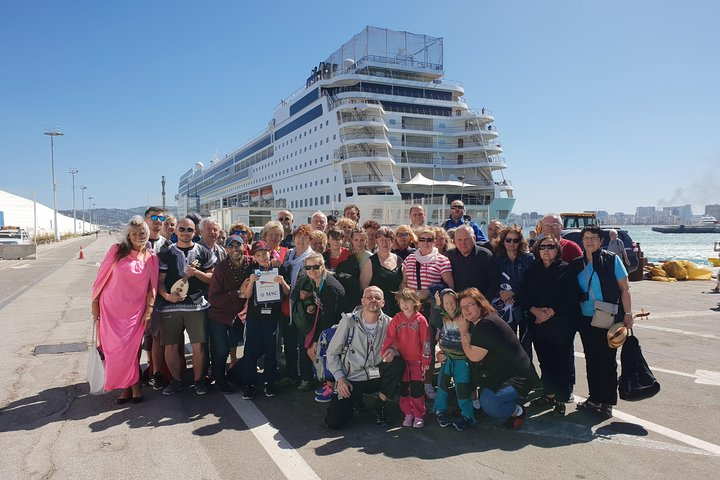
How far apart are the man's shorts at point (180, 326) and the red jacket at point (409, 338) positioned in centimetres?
206

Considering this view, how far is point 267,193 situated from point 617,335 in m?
50.1

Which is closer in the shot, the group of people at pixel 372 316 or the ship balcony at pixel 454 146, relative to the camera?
the group of people at pixel 372 316

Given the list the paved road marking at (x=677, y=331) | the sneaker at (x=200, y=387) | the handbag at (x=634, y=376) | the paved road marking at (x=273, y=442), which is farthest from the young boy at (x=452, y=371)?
the paved road marking at (x=677, y=331)

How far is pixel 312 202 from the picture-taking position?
4047cm

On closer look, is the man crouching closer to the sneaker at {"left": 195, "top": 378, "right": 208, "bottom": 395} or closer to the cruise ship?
the sneaker at {"left": 195, "top": 378, "right": 208, "bottom": 395}

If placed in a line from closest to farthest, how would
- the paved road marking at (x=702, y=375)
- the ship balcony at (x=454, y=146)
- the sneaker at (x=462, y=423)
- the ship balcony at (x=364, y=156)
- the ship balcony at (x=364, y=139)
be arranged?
Result: 1. the sneaker at (x=462, y=423)
2. the paved road marking at (x=702, y=375)
3. the ship balcony at (x=364, y=156)
4. the ship balcony at (x=364, y=139)
5. the ship balcony at (x=454, y=146)

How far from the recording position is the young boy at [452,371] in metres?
4.06

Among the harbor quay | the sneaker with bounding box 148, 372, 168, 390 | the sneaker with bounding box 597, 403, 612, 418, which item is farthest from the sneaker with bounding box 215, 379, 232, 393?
the sneaker with bounding box 597, 403, 612, 418

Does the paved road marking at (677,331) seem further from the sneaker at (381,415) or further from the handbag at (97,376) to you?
the handbag at (97,376)

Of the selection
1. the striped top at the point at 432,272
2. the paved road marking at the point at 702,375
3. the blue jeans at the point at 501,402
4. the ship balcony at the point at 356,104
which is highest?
the ship balcony at the point at 356,104

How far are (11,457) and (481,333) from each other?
3861 millimetres

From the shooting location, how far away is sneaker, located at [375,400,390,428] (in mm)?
4094

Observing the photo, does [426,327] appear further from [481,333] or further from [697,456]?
[697,456]

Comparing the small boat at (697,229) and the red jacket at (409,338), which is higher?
the red jacket at (409,338)
